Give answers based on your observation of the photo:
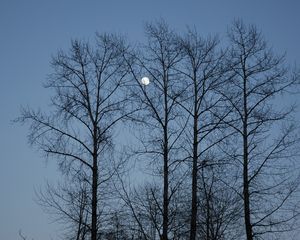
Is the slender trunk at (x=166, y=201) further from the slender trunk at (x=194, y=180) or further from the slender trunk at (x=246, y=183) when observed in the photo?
the slender trunk at (x=246, y=183)

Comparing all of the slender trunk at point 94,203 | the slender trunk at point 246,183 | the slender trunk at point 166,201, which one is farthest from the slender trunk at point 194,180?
the slender trunk at point 94,203

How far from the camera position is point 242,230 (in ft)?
86.7

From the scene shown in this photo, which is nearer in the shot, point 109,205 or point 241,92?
point 109,205

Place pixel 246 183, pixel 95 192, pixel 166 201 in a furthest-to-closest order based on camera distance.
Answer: pixel 246 183 < pixel 95 192 < pixel 166 201

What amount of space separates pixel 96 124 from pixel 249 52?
6.54m

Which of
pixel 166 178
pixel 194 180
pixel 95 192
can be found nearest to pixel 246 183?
pixel 194 180

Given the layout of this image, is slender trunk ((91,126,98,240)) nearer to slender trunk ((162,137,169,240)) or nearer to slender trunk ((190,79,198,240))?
slender trunk ((162,137,169,240))

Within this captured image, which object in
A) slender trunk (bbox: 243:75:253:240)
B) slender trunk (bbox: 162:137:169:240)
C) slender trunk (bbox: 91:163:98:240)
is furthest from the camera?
slender trunk (bbox: 243:75:253:240)

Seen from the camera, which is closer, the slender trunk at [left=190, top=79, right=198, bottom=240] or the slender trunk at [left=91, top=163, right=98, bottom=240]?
the slender trunk at [left=190, top=79, right=198, bottom=240]

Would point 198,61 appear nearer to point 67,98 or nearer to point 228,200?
point 67,98

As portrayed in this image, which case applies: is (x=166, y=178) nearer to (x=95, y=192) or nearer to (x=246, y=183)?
(x=95, y=192)

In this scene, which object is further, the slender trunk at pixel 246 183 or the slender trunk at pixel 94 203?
the slender trunk at pixel 246 183

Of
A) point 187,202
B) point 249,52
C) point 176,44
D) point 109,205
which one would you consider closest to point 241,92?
point 249,52

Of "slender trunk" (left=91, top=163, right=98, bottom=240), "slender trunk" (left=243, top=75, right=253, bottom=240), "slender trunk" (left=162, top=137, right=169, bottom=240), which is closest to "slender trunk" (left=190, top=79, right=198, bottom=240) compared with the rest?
"slender trunk" (left=162, top=137, right=169, bottom=240)
